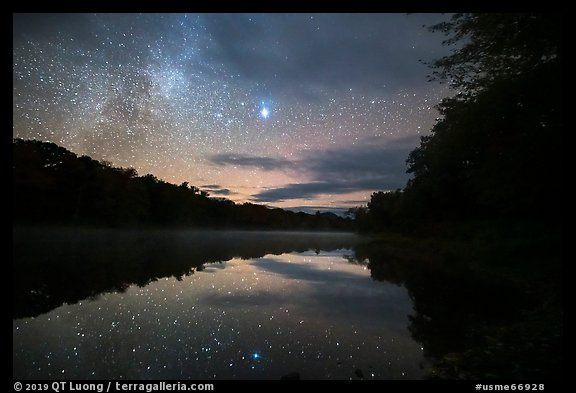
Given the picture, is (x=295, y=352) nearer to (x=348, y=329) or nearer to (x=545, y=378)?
(x=348, y=329)

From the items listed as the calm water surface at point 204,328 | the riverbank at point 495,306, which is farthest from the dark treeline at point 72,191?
the riverbank at point 495,306

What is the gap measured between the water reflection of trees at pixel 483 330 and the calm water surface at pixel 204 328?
664 millimetres

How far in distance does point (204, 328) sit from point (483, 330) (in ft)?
28.7

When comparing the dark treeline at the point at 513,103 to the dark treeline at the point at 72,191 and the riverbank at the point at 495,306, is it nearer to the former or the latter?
the riverbank at the point at 495,306

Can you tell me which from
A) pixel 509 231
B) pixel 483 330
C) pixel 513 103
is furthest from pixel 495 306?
pixel 509 231

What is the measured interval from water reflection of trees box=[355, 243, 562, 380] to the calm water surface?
664 mm

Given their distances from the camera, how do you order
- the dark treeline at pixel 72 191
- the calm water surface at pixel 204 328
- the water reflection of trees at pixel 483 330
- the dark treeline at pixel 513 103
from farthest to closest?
1. the dark treeline at pixel 72 191
2. the dark treeline at pixel 513 103
3. the calm water surface at pixel 204 328
4. the water reflection of trees at pixel 483 330

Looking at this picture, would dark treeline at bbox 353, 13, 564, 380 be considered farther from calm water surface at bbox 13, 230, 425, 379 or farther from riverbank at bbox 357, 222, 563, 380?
calm water surface at bbox 13, 230, 425, 379

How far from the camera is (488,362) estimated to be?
6883mm

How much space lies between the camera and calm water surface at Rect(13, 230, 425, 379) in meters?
7.23

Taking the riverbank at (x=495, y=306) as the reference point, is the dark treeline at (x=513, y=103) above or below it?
above

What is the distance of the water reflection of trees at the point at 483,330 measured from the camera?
6.58 m

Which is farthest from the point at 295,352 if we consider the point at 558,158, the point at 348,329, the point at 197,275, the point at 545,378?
the point at 558,158

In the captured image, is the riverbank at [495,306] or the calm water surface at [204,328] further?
the calm water surface at [204,328]
